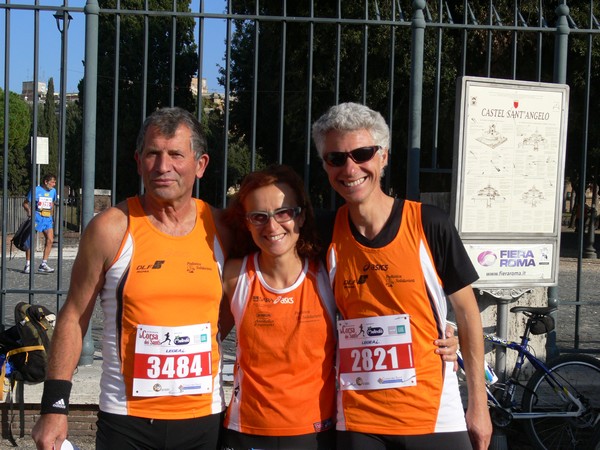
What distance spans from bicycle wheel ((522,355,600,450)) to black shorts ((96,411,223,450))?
9.34 feet

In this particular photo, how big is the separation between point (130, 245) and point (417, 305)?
96 cm

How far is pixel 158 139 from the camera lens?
256cm

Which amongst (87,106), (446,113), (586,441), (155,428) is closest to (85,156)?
(87,106)

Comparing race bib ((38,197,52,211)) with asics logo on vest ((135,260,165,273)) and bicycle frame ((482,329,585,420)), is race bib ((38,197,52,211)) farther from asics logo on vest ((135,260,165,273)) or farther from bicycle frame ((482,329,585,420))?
asics logo on vest ((135,260,165,273))

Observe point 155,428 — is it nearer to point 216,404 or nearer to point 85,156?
point 216,404

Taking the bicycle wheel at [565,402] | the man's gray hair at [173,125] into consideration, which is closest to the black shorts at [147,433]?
the man's gray hair at [173,125]

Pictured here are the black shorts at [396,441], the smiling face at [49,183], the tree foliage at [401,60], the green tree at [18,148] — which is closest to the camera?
the black shorts at [396,441]

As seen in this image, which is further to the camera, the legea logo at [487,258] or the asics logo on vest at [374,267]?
the legea logo at [487,258]

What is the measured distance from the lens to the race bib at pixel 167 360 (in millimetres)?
2504

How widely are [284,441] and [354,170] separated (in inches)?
35.4

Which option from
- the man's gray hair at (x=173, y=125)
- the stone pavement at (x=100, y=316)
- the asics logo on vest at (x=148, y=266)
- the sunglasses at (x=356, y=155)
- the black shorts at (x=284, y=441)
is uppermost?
the man's gray hair at (x=173, y=125)

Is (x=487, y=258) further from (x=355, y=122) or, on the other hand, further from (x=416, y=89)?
(x=355, y=122)

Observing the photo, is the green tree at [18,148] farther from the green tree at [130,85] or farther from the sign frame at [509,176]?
the sign frame at [509,176]

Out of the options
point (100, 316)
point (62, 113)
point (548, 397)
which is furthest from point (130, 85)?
point (548, 397)
